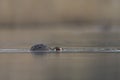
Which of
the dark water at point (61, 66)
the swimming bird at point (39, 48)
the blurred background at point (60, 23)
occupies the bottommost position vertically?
the dark water at point (61, 66)

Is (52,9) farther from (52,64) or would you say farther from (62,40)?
(52,64)

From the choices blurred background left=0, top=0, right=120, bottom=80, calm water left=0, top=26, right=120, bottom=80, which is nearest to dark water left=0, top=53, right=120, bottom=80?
calm water left=0, top=26, right=120, bottom=80

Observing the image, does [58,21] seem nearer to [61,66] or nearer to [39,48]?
[39,48]

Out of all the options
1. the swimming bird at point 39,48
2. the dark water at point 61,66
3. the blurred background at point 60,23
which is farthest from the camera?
the blurred background at point 60,23

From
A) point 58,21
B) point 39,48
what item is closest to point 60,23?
point 58,21

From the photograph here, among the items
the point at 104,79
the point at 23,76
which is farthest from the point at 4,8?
the point at 104,79

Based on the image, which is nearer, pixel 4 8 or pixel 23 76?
pixel 23 76

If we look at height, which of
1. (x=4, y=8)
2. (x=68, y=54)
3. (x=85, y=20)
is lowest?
(x=68, y=54)

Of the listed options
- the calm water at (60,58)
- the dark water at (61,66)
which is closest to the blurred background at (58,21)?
the calm water at (60,58)

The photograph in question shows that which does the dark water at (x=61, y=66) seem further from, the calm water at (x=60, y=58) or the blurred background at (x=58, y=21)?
the blurred background at (x=58, y=21)
